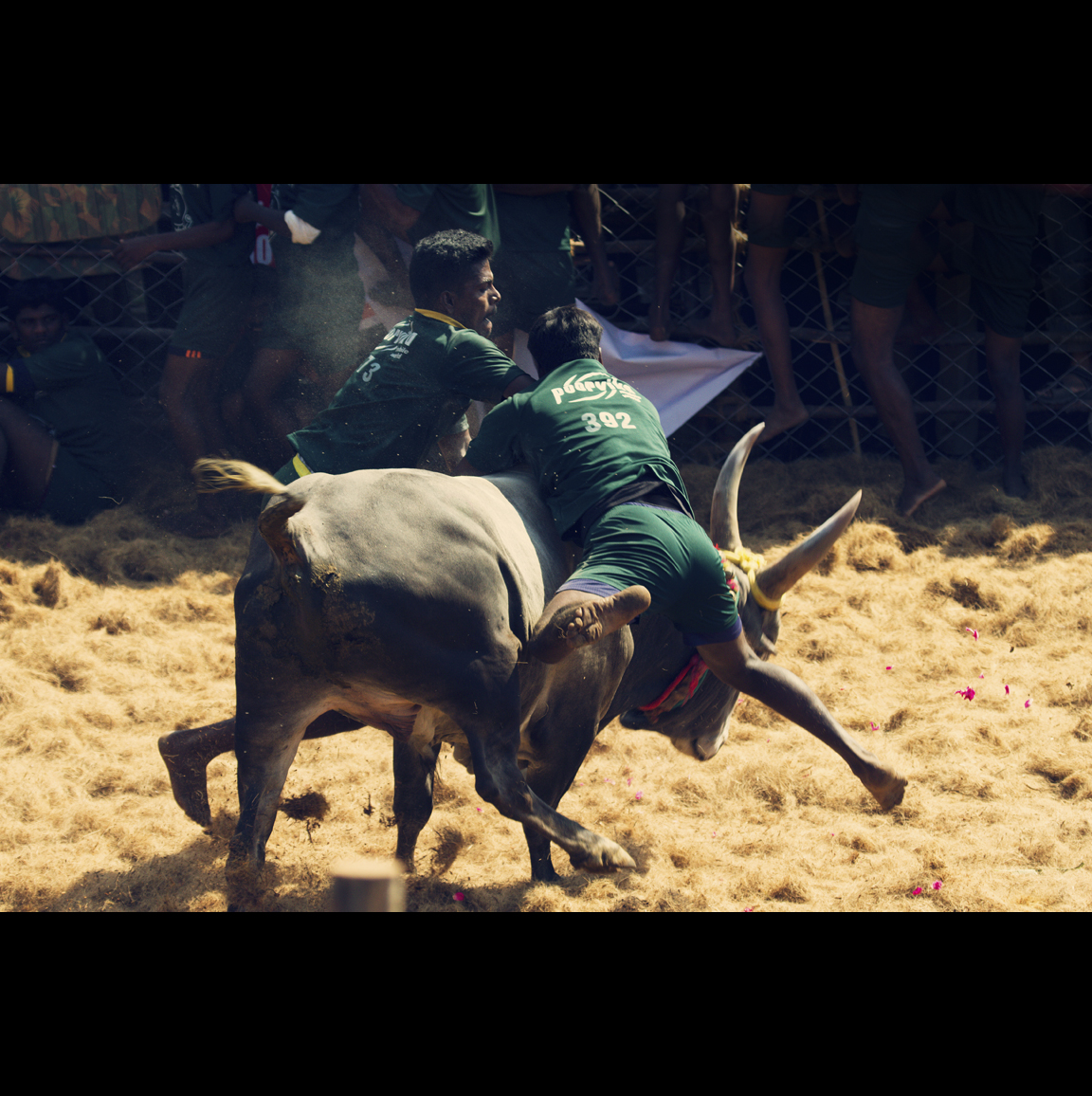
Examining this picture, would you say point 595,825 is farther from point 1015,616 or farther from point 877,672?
point 1015,616

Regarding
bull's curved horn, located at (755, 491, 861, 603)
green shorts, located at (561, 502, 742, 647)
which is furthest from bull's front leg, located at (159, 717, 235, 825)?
bull's curved horn, located at (755, 491, 861, 603)

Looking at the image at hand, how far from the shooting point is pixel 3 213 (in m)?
6.03

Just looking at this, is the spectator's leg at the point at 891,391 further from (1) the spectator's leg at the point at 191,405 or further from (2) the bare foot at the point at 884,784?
(1) the spectator's leg at the point at 191,405

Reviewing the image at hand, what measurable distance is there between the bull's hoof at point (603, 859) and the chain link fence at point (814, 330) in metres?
3.48

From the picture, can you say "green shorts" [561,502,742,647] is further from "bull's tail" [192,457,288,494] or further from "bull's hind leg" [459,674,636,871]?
"bull's tail" [192,457,288,494]

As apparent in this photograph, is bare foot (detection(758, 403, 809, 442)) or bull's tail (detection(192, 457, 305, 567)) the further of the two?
bare foot (detection(758, 403, 809, 442))

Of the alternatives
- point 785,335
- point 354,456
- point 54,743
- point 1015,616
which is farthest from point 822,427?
point 54,743

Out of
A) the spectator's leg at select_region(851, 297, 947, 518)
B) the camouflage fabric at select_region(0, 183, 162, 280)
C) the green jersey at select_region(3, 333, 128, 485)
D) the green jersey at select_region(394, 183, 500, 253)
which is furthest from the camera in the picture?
the camouflage fabric at select_region(0, 183, 162, 280)

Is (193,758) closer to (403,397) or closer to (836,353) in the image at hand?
(403,397)

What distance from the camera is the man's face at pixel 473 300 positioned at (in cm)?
377

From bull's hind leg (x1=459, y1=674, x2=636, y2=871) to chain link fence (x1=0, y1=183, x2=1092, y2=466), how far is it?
3.48 meters

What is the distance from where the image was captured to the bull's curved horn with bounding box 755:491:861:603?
3453 millimetres

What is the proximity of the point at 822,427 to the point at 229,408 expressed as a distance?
3076 mm

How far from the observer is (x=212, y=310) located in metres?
5.34
